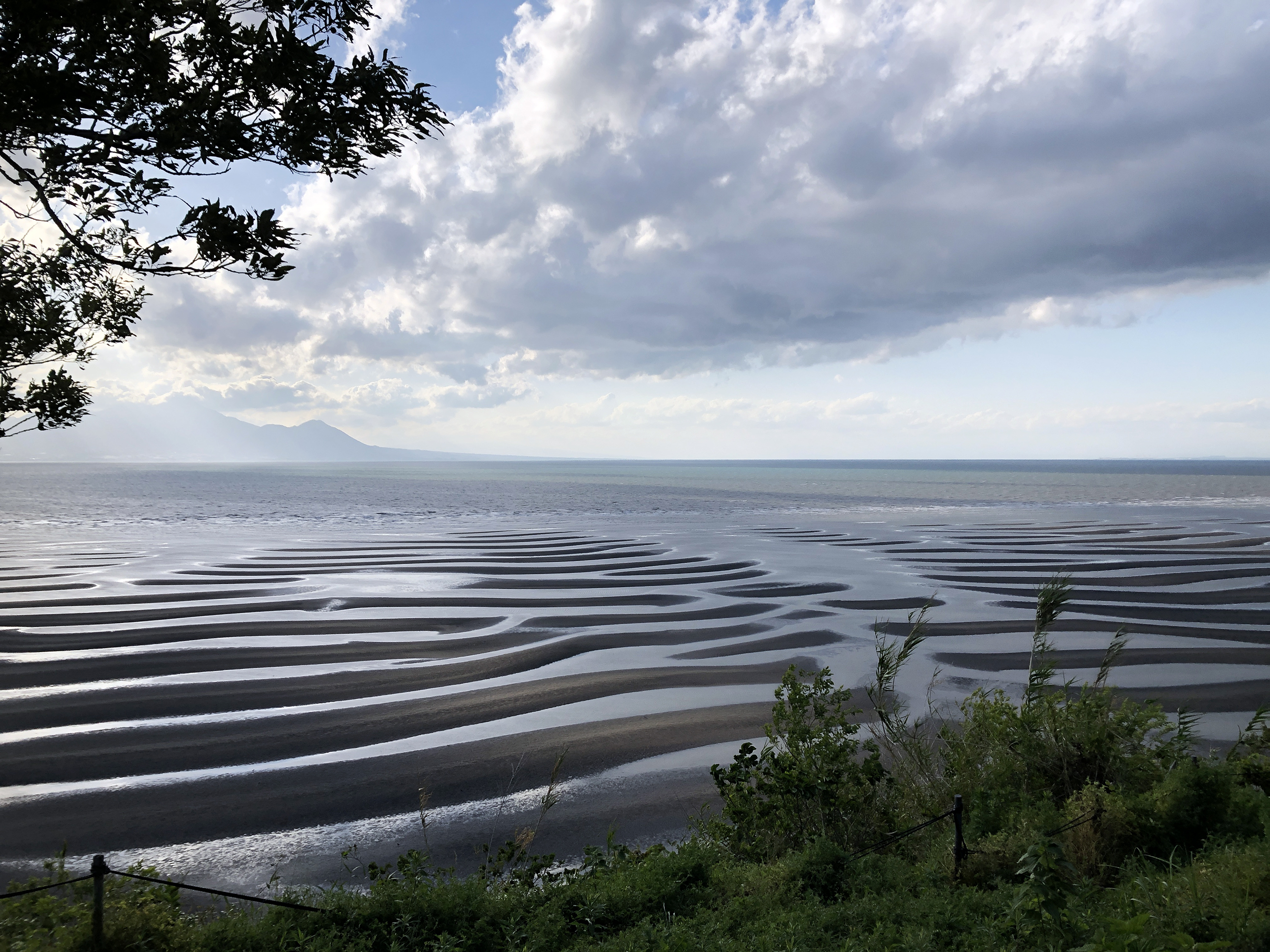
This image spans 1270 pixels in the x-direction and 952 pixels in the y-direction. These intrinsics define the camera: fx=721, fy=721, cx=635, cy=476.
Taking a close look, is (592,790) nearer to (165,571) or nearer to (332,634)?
(332,634)

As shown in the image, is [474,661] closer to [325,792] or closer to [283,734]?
[283,734]

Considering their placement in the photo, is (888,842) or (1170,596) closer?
(888,842)

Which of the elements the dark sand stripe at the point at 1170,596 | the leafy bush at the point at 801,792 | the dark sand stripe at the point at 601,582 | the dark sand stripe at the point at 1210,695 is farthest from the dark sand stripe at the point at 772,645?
the dark sand stripe at the point at 1170,596

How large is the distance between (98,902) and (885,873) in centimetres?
587

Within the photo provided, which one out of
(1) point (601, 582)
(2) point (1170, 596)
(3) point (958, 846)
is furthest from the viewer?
(1) point (601, 582)

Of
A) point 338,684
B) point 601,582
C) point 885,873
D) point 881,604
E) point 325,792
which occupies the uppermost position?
point 885,873

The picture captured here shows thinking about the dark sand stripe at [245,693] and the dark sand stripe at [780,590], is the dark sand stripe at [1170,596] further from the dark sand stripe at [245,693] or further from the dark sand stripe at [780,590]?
the dark sand stripe at [245,693]

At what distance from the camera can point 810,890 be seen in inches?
235

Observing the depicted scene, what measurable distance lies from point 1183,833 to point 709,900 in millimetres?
4150

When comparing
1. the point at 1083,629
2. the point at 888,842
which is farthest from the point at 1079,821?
the point at 1083,629

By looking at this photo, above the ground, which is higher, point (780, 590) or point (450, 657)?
point (780, 590)

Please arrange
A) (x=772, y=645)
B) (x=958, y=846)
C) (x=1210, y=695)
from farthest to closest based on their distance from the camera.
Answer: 1. (x=772, y=645)
2. (x=1210, y=695)
3. (x=958, y=846)

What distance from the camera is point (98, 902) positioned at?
475 centimetres

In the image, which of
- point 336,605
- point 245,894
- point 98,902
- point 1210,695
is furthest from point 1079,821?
point 336,605
